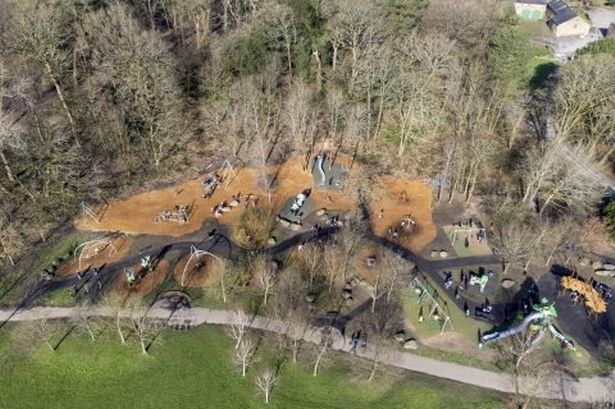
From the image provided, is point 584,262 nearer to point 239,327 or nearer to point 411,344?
point 411,344

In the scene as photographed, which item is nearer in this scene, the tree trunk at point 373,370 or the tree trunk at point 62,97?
the tree trunk at point 373,370

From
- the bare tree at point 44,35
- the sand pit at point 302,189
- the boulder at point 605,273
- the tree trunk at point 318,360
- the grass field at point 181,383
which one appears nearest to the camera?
the grass field at point 181,383

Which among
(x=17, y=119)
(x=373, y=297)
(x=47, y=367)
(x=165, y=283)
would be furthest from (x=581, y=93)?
(x=17, y=119)

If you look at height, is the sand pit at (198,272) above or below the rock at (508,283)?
above

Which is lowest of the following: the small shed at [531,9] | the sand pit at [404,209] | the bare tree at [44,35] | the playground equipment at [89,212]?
the sand pit at [404,209]

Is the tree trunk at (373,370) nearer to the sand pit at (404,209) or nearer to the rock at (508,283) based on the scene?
the sand pit at (404,209)

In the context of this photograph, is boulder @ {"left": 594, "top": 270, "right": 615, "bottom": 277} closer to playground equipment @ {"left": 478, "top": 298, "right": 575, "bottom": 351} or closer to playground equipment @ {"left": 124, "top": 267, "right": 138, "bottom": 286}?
playground equipment @ {"left": 478, "top": 298, "right": 575, "bottom": 351}

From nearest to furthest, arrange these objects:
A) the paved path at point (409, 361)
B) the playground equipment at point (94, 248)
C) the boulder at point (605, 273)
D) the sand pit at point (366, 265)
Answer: the paved path at point (409, 361) → the sand pit at point (366, 265) → the boulder at point (605, 273) → the playground equipment at point (94, 248)

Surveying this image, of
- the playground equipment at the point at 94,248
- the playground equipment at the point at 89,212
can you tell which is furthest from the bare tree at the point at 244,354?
the playground equipment at the point at 89,212
